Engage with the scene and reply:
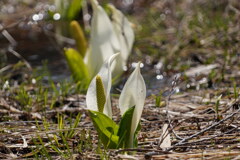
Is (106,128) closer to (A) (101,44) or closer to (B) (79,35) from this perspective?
(A) (101,44)

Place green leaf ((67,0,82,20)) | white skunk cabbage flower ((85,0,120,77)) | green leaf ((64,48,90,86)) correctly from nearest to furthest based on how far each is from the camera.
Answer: white skunk cabbage flower ((85,0,120,77)) < green leaf ((64,48,90,86)) < green leaf ((67,0,82,20))

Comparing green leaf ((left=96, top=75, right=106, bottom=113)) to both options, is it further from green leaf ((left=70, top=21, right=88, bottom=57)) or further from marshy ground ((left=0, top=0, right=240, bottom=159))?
green leaf ((left=70, top=21, right=88, bottom=57))

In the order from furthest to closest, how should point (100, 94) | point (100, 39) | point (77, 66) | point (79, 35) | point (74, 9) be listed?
point (74, 9) → point (79, 35) → point (77, 66) → point (100, 39) → point (100, 94)

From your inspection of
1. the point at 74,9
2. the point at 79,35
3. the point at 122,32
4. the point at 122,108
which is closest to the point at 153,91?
the point at 122,32

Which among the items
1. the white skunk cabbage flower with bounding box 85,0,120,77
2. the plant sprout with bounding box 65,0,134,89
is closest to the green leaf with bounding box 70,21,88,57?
the plant sprout with bounding box 65,0,134,89

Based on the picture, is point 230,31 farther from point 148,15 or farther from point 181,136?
point 181,136

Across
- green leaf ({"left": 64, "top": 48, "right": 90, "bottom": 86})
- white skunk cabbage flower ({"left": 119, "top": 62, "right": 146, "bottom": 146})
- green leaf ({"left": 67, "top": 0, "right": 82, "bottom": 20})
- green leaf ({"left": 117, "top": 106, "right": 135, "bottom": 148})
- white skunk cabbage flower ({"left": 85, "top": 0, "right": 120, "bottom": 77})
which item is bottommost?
green leaf ({"left": 117, "top": 106, "right": 135, "bottom": 148})
